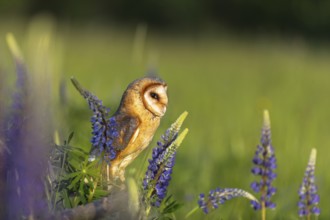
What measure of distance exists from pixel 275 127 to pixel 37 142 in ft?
18.2

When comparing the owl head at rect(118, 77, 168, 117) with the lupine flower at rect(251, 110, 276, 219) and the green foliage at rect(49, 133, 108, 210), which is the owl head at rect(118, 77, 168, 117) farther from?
the lupine flower at rect(251, 110, 276, 219)

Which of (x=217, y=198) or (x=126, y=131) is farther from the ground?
(x=126, y=131)

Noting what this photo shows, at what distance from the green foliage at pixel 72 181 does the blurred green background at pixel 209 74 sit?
0.69 feet

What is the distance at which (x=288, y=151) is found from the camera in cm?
590

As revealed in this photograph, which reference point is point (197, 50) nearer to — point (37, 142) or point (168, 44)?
point (168, 44)

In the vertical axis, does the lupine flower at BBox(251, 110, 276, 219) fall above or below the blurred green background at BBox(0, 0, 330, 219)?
above

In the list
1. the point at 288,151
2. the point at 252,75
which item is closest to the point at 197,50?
the point at 252,75

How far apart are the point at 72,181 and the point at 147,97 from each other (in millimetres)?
324

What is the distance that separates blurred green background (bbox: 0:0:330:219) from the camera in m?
4.00

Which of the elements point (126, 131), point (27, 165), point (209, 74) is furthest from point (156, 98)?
point (209, 74)

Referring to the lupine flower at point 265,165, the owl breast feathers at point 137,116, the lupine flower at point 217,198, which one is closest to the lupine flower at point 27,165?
the owl breast feathers at point 137,116

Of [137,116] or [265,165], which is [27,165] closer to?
[137,116]

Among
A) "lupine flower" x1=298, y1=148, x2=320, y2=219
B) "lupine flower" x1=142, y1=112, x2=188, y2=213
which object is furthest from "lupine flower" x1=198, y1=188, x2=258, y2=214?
"lupine flower" x1=298, y1=148, x2=320, y2=219

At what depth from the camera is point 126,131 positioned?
229 cm
